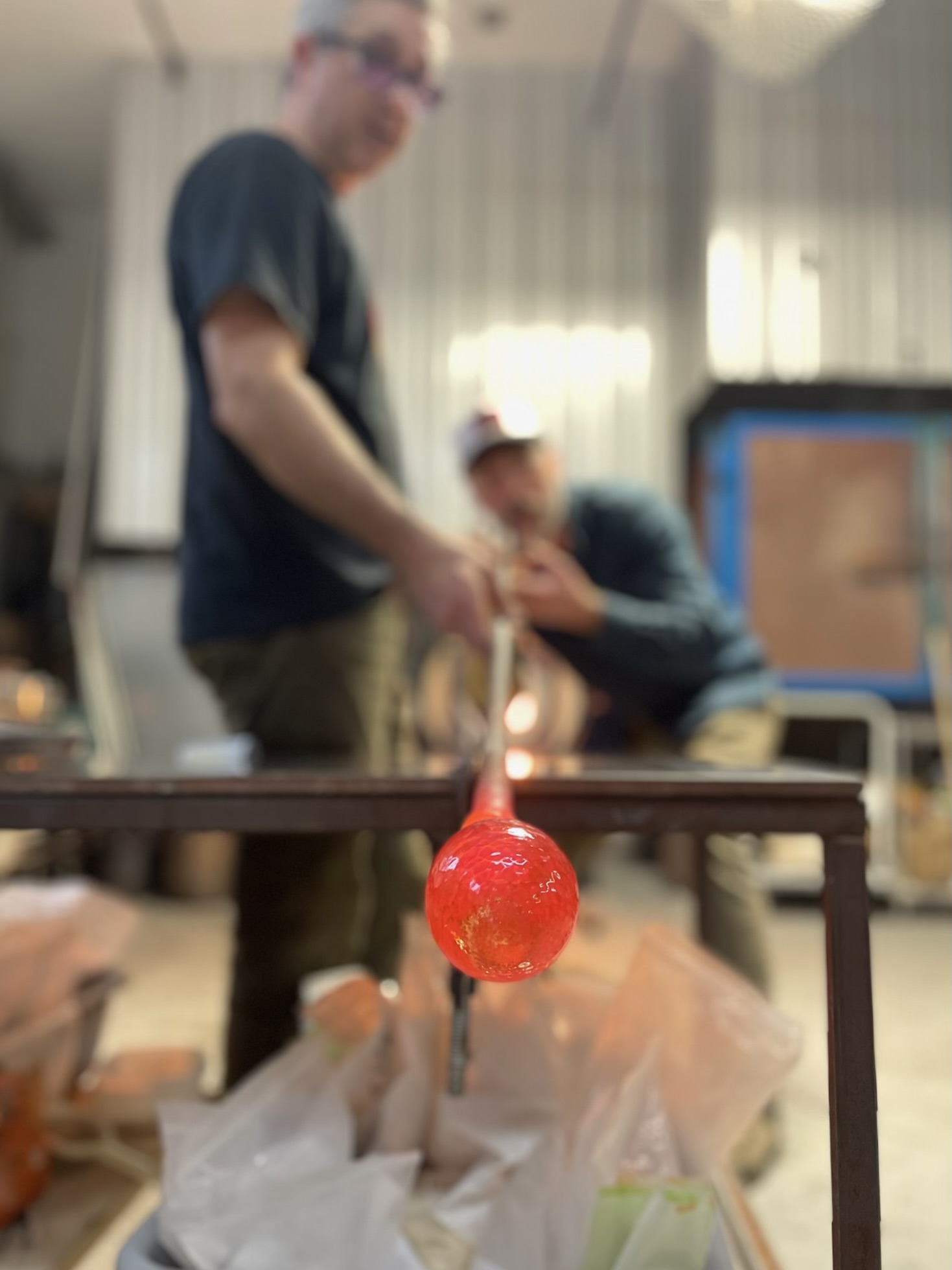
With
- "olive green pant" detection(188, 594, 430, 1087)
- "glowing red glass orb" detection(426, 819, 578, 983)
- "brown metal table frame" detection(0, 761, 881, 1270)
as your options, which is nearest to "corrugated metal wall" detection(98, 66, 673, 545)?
"olive green pant" detection(188, 594, 430, 1087)

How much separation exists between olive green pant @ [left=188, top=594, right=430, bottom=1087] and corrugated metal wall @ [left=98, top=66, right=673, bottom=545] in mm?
2297

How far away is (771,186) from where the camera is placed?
339 centimetres

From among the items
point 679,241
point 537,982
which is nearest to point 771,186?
point 679,241

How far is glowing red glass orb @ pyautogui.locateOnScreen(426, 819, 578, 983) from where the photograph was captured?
0.36 m

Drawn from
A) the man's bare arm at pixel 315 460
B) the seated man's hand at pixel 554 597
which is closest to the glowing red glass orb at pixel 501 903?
the man's bare arm at pixel 315 460

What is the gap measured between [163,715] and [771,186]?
2.65 m

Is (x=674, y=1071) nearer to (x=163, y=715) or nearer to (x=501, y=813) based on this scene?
(x=501, y=813)

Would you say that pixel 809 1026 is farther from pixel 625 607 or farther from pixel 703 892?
pixel 625 607

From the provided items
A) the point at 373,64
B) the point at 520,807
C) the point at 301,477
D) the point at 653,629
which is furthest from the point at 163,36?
the point at 520,807

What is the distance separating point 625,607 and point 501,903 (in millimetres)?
1208

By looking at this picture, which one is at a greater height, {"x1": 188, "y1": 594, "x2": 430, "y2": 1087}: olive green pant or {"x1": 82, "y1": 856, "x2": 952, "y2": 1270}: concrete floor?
{"x1": 188, "y1": 594, "x2": 430, "y2": 1087}: olive green pant

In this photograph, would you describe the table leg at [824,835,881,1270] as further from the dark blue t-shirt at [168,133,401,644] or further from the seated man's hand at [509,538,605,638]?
the seated man's hand at [509,538,605,638]

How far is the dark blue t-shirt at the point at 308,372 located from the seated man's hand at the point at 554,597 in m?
0.32

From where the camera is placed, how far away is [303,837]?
1.04m
